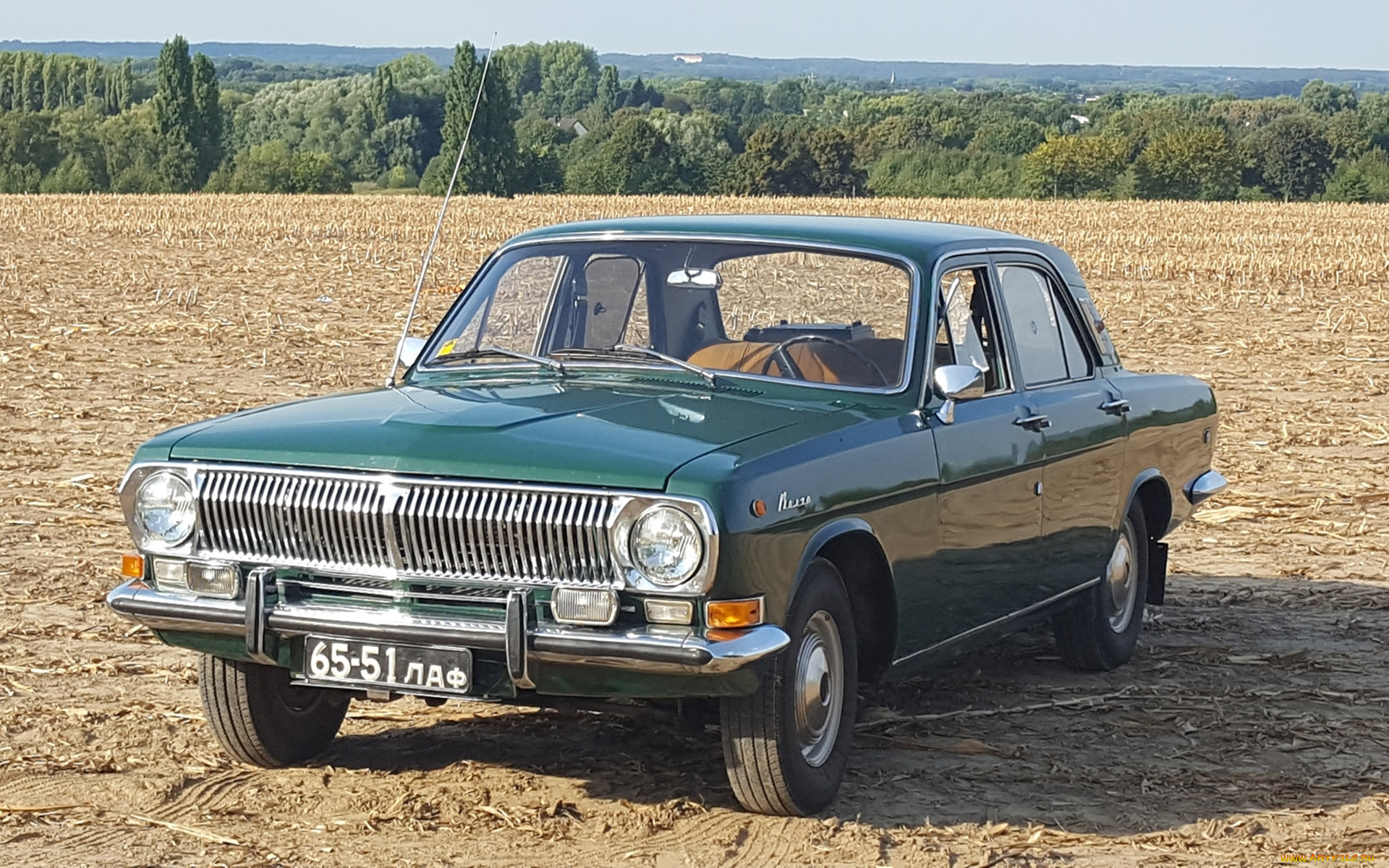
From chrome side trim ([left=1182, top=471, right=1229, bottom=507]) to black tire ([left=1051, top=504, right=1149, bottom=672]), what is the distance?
38 centimetres

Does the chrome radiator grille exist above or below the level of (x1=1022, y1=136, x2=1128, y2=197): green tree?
above

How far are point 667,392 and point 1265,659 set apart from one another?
10.2ft

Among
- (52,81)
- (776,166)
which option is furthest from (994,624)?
(52,81)

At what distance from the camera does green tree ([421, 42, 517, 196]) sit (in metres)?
90.5

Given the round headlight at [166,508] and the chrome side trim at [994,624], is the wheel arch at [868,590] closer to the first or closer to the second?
the chrome side trim at [994,624]

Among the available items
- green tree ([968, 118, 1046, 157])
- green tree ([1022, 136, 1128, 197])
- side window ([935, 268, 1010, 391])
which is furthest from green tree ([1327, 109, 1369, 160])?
side window ([935, 268, 1010, 391])

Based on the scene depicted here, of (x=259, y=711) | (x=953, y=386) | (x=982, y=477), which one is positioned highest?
(x=953, y=386)

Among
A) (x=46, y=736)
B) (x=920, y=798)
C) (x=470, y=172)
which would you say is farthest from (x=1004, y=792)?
(x=470, y=172)

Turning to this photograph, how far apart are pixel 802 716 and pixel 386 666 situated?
3.75ft

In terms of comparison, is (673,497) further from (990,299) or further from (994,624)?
(990,299)

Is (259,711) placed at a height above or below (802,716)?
below

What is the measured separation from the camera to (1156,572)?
7.97m

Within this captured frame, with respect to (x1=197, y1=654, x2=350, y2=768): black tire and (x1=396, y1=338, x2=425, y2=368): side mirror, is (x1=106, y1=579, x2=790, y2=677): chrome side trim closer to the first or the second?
(x1=197, y1=654, x2=350, y2=768): black tire

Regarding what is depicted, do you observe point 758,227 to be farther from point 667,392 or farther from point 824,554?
point 824,554
